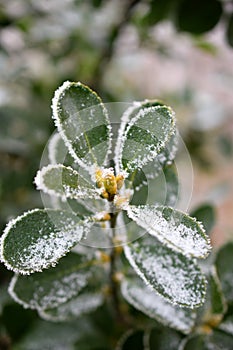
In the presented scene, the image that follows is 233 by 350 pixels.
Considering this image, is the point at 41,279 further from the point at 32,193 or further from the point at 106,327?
the point at 32,193

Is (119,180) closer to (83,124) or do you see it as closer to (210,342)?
(83,124)

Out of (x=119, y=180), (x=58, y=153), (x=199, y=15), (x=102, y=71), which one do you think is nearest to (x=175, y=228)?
(x=119, y=180)

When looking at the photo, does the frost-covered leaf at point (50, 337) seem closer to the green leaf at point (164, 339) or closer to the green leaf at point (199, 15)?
the green leaf at point (164, 339)

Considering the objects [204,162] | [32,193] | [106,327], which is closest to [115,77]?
[204,162]

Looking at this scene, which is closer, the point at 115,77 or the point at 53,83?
the point at 53,83

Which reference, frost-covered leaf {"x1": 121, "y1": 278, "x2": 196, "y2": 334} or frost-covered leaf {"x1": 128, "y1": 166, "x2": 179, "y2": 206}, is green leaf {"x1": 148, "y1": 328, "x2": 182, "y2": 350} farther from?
frost-covered leaf {"x1": 128, "y1": 166, "x2": 179, "y2": 206}

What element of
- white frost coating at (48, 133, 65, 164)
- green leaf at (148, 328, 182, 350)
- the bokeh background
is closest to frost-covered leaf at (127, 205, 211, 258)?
white frost coating at (48, 133, 65, 164)

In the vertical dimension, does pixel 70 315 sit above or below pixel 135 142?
below
